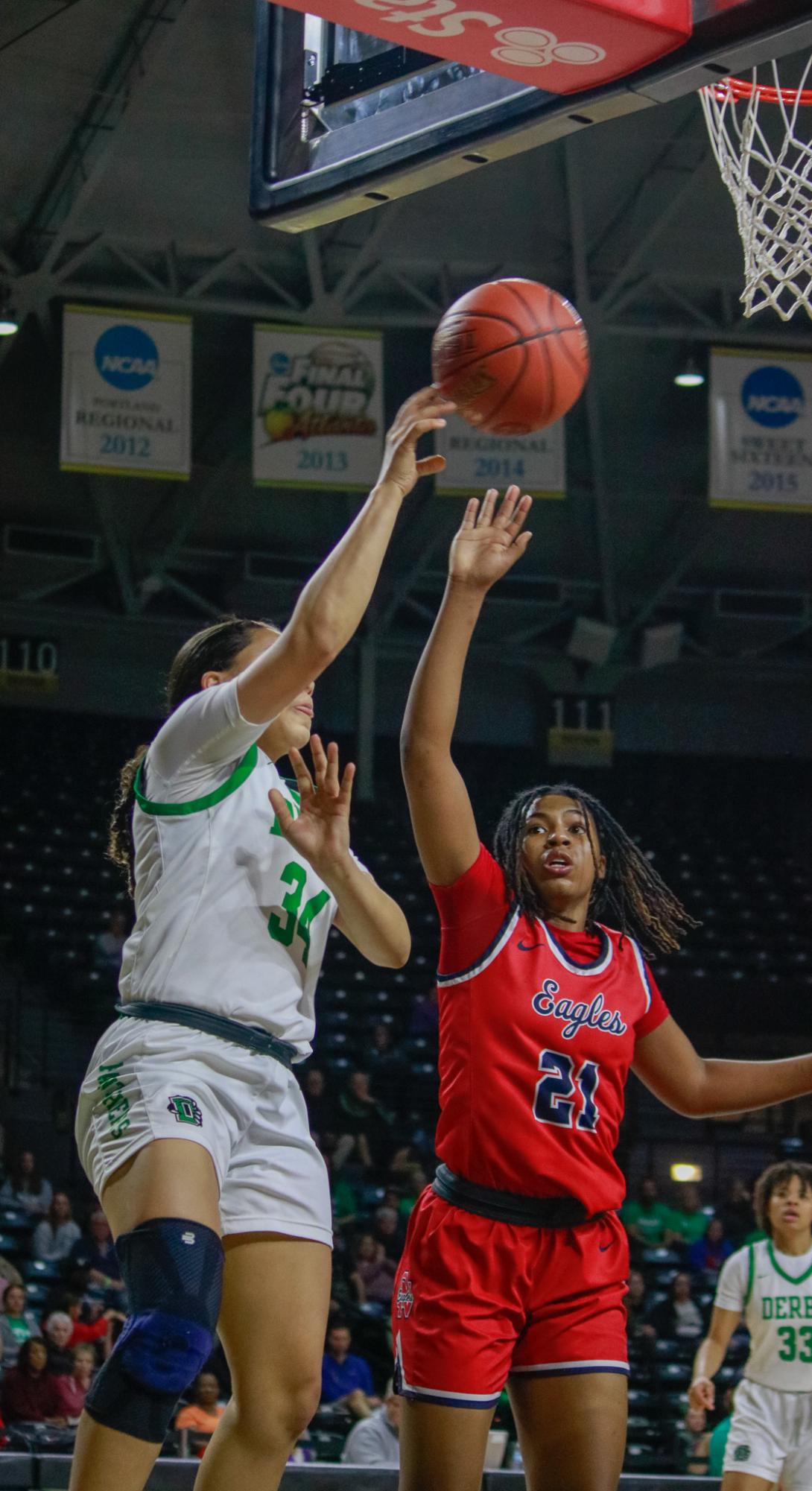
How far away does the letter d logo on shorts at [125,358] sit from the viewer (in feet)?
50.0

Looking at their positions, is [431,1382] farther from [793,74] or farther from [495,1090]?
[793,74]

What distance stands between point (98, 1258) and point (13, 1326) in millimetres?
1625

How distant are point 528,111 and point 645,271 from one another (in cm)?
1319

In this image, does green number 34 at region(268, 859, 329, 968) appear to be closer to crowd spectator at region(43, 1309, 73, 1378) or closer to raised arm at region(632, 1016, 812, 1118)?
raised arm at region(632, 1016, 812, 1118)

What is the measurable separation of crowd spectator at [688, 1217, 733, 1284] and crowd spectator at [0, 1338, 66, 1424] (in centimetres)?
557

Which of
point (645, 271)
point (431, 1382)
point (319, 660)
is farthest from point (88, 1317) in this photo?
point (645, 271)

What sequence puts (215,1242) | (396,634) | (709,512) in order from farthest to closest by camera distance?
(396,634) → (709,512) → (215,1242)

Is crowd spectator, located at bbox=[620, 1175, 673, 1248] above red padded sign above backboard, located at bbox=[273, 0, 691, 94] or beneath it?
beneath

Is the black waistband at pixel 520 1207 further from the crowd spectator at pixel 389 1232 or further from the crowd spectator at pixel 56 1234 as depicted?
the crowd spectator at pixel 389 1232

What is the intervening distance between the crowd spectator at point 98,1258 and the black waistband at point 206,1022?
8226 mm

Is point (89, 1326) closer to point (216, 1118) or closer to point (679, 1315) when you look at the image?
point (679, 1315)

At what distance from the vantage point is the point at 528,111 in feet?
12.1

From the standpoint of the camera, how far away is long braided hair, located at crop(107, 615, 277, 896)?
12.5 feet

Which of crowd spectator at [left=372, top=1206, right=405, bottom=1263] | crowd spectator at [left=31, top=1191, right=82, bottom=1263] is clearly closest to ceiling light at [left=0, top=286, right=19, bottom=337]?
crowd spectator at [left=31, top=1191, right=82, bottom=1263]
